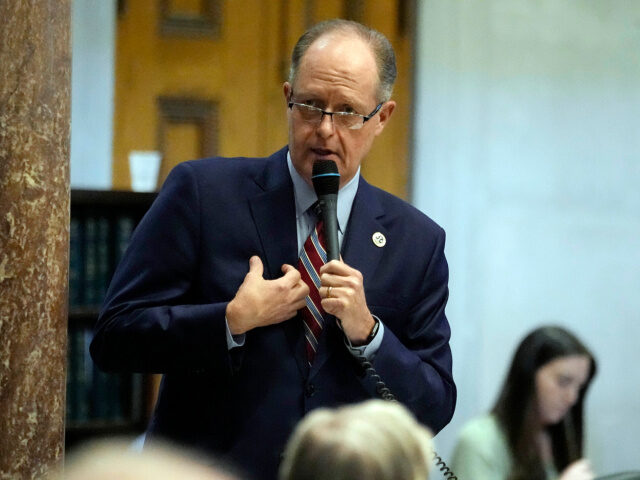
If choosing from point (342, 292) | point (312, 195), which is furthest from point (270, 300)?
point (312, 195)

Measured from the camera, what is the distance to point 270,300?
189 cm

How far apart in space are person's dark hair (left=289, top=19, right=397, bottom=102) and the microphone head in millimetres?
187

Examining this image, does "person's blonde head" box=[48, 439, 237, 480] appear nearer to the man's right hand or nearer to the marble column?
the man's right hand

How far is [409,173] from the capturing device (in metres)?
4.08

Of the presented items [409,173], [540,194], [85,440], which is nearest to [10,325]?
[85,440]

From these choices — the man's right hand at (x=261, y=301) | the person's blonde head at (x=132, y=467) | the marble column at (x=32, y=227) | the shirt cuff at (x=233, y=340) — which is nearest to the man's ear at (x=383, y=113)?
the man's right hand at (x=261, y=301)

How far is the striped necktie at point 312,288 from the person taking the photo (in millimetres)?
1992

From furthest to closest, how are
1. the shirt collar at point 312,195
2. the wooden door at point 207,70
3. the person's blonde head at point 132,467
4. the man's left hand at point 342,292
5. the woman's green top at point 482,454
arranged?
the wooden door at point 207,70 → the woman's green top at point 482,454 → the shirt collar at point 312,195 → the man's left hand at point 342,292 → the person's blonde head at point 132,467

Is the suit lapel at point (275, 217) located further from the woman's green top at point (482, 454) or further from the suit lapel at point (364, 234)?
the woman's green top at point (482, 454)

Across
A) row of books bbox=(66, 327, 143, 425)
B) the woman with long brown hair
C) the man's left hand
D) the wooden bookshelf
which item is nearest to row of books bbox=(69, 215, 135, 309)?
the wooden bookshelf

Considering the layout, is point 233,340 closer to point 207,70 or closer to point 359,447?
point 359,447

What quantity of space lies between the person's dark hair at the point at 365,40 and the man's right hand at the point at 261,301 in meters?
0.36

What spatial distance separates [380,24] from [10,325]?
7.20ft

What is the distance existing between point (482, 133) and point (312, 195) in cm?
215
